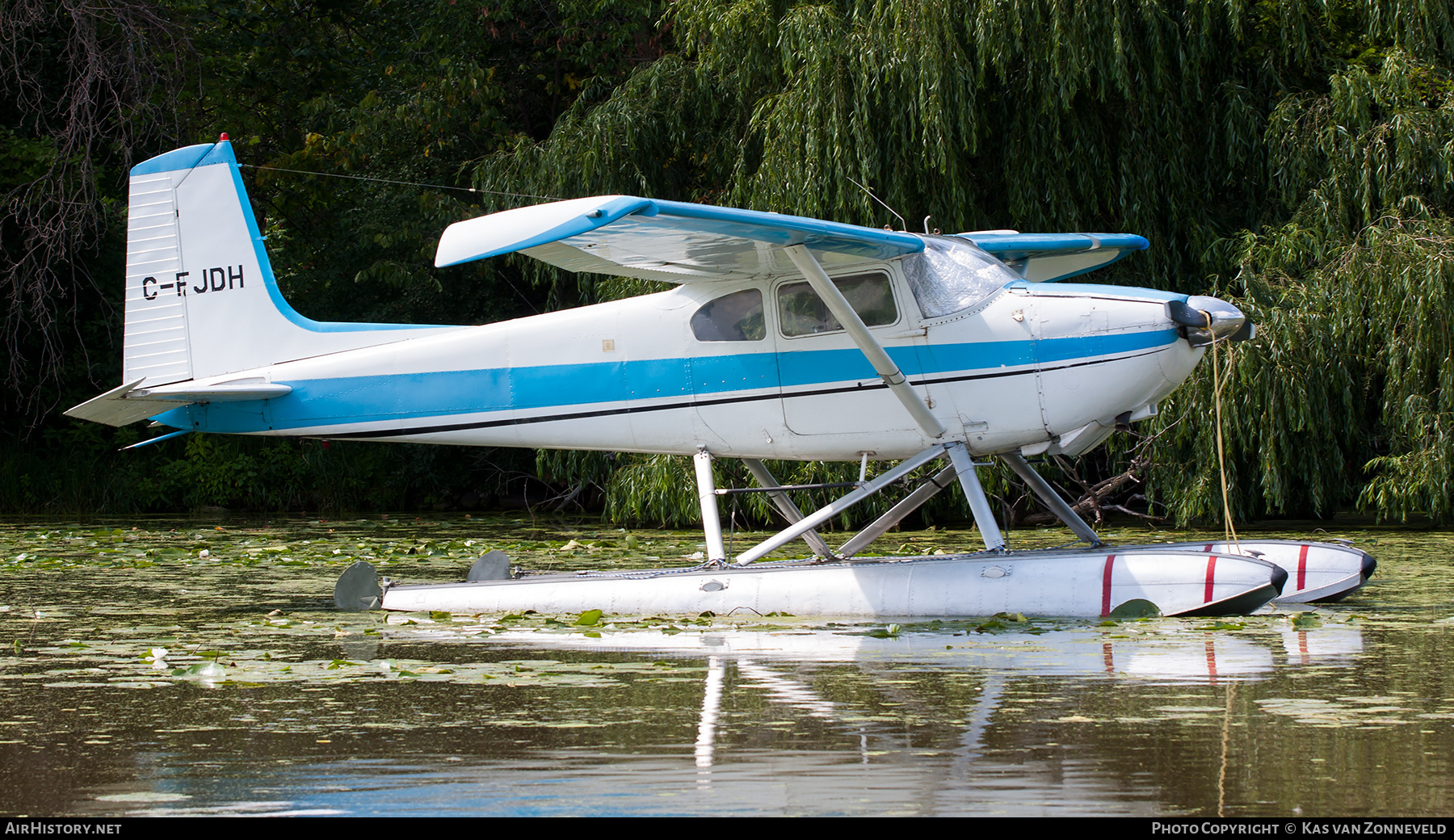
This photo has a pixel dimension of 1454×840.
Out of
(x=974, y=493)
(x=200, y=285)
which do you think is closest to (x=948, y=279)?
Result: (x=974, y=493)

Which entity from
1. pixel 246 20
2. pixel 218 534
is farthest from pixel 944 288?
pixel 246 20

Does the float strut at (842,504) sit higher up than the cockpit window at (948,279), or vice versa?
the cockpit window at (948,279)

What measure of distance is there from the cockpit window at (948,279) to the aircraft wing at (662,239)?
21cm

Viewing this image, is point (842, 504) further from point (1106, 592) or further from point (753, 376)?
point (1106, 592)

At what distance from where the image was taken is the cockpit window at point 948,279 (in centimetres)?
791

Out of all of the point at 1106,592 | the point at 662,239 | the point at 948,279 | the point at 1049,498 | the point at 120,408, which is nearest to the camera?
the point at 1106,592

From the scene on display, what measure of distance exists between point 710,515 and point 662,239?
177cm

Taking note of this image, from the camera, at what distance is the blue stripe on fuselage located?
773 centimetres

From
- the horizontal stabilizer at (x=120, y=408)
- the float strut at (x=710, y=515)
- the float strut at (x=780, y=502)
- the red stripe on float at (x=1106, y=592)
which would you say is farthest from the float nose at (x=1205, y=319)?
the horizontal stabilizer at (x=120, y=408)

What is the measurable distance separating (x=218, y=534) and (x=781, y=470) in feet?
19.8

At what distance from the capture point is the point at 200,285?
9516mm

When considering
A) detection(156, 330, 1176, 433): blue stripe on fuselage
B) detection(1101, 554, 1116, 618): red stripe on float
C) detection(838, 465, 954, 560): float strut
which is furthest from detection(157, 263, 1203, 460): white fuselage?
detection(1101, 554, 1116, 618): red stripe on float

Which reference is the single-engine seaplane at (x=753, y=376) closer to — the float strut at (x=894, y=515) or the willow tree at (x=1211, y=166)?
the float strut at (x=894, y=515)

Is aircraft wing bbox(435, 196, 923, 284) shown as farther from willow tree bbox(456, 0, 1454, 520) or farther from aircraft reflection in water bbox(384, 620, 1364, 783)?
willow tree bbox(456, 0, 1454, 520)
